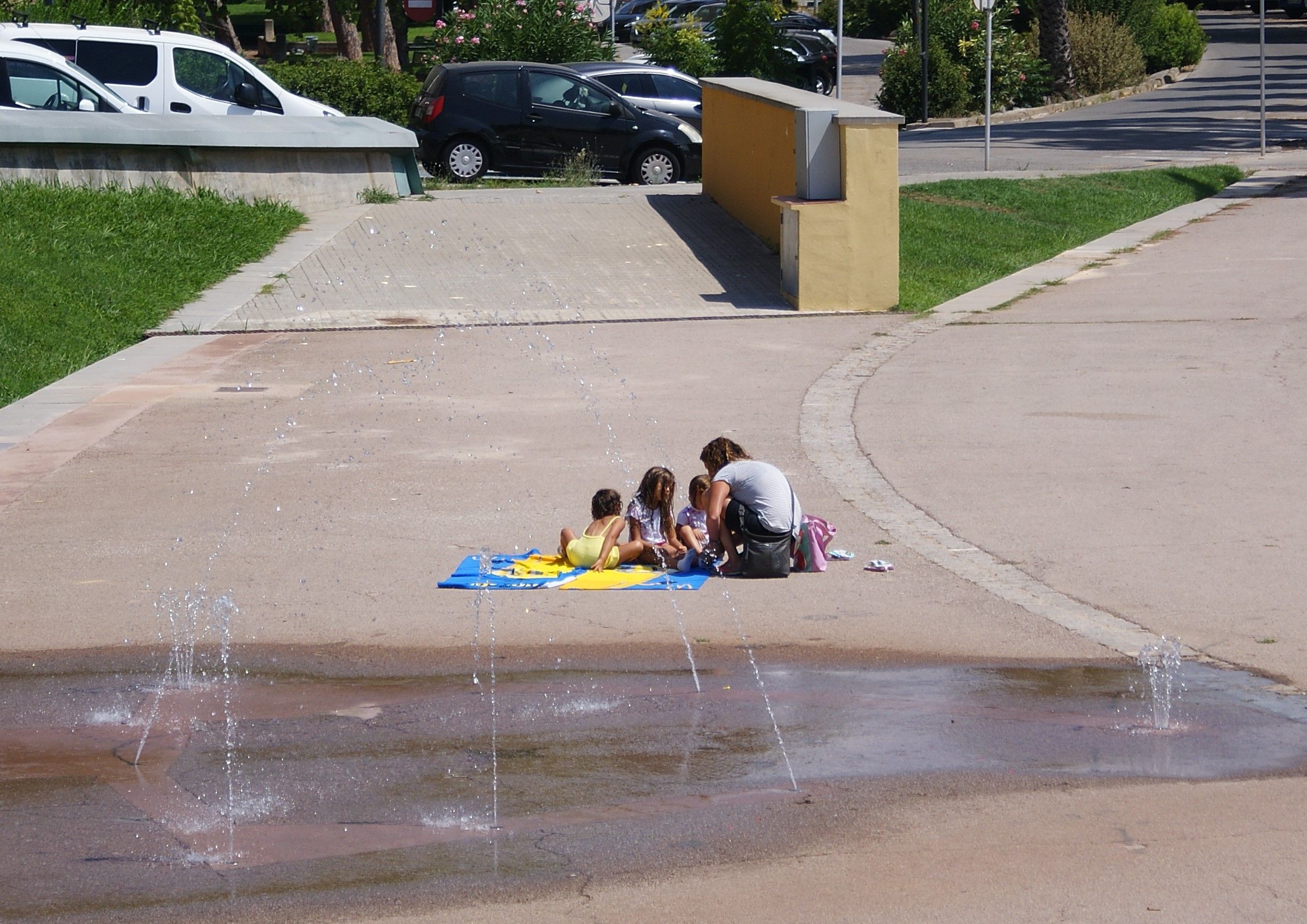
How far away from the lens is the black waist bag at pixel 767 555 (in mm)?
7871

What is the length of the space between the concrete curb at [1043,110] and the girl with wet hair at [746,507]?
25262 millimetres

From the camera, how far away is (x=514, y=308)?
591 inches

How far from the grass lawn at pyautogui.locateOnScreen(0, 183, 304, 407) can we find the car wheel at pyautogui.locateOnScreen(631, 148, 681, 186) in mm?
5555

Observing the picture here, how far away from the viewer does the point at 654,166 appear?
75.8ft

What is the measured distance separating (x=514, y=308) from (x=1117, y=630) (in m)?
8.90

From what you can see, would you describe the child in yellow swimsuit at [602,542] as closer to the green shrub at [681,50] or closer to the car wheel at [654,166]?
the car wheel at [654,166]

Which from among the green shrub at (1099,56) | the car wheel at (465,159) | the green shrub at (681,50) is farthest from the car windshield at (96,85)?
the green shrub at (1099,56)

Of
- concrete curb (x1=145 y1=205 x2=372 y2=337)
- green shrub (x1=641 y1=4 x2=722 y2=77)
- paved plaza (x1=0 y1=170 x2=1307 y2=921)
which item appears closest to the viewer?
paved plaza (x1=0 y1=170 x2=1307 y2=921)

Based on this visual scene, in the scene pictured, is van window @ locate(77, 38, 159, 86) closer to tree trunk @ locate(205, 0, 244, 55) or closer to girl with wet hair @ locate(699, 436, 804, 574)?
girl with wet hair @ locate(699, 436, 804, 574)

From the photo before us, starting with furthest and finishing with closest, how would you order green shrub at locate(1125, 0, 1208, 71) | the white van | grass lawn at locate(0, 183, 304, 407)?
green shrub at locate(1125, 0, 1208, 71) < the white van < grass lawn at locate(0, 183, 304, 407)

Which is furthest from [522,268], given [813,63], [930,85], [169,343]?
[813,63]

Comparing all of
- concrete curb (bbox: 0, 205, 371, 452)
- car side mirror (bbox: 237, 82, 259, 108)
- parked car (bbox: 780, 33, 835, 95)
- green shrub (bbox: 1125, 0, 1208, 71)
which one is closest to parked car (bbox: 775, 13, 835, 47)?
parked car (bbox: 780, 33, 835, 95)

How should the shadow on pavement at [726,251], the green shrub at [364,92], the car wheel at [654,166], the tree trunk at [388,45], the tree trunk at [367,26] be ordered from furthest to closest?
1. the tree trunk at [367,26]
2. the tree trunk at [388,45]
3. the green shrub at [364,92]
4. the car wheel at [654,166]
5. the shadow on pavement at [726,251]

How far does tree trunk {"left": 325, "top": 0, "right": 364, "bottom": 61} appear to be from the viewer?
141 ft
